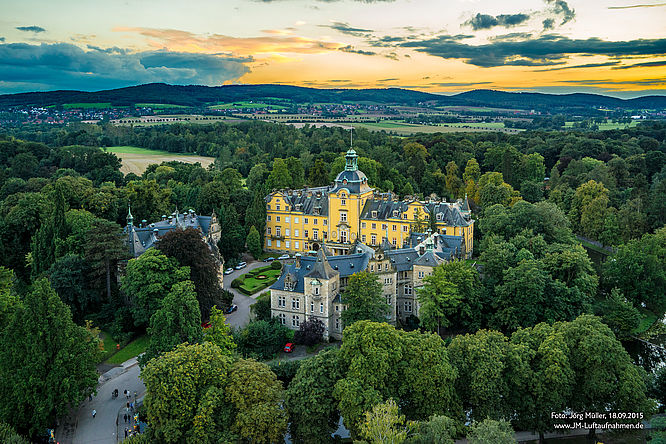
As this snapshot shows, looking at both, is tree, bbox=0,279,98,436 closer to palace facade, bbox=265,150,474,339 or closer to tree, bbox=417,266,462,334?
palace facade, bbox=265,150,474,339

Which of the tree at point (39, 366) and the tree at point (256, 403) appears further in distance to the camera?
the tree at point (39, 366)

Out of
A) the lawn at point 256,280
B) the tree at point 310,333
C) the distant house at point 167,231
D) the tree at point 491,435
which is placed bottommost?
the lawn at point 256,280

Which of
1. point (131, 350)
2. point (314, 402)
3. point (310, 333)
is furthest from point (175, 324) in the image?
point (314, 402)

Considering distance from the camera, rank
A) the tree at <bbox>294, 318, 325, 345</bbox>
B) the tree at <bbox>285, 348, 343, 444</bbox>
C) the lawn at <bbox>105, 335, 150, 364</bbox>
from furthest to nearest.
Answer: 1. the tree at <bbox>294, 318, 325, 345</bbox>
2. the lawn at <bbox>105, 335, 150, 364</bbox>
3. the tree at <bbox>285, 348, 343, 444</bbox>

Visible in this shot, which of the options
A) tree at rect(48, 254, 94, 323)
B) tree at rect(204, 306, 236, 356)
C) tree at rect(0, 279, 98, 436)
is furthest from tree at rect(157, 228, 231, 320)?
tree at rect(0, 279, 98, 436)

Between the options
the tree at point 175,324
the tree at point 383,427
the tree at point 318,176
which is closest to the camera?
the tree at point 383,427

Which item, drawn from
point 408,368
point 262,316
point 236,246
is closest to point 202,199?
point 236,246

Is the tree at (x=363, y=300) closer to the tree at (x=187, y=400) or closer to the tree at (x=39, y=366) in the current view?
the tree at (x=187, y=400)

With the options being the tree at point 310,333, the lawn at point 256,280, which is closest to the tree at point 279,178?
the lawn at point 256,280
